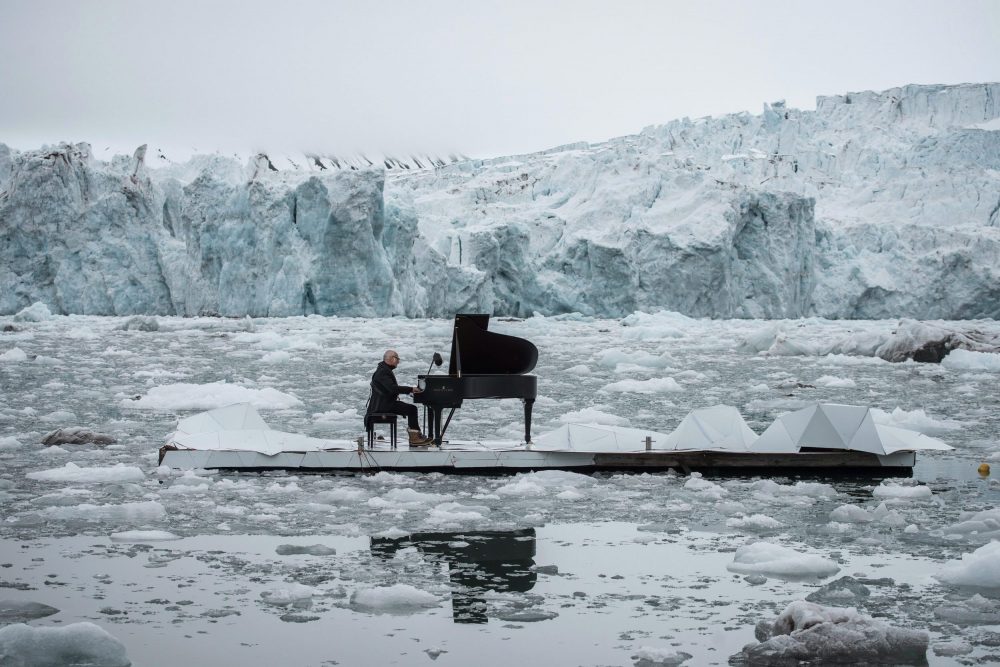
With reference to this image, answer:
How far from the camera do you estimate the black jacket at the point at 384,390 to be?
8.99m

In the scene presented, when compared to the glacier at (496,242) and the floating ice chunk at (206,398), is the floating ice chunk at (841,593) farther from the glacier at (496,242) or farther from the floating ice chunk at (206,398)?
the glacier at (496,242)

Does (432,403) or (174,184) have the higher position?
(174,184)

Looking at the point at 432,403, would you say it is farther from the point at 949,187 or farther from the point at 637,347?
the point at 949,187

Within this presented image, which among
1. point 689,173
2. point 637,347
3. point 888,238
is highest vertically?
point 689,173

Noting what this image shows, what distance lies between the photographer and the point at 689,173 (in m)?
56.5

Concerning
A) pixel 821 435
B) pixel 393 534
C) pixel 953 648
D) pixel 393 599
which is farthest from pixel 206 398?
pixel 953 648

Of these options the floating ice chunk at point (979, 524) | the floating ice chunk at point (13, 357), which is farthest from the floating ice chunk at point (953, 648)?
the floating ice chunk at point (13, 357)

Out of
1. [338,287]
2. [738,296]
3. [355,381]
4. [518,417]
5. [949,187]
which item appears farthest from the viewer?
[949,187]

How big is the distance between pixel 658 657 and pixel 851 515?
139 inches

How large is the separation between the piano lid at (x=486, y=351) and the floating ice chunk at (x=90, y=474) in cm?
280

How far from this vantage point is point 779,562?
5.67 metres

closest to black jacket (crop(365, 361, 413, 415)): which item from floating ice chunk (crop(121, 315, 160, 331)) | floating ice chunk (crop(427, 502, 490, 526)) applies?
floating ice chunk (crop(427, 502, 490, 526))

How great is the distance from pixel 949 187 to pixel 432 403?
213ft

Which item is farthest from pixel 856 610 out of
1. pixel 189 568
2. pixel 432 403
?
pixel 432 403
